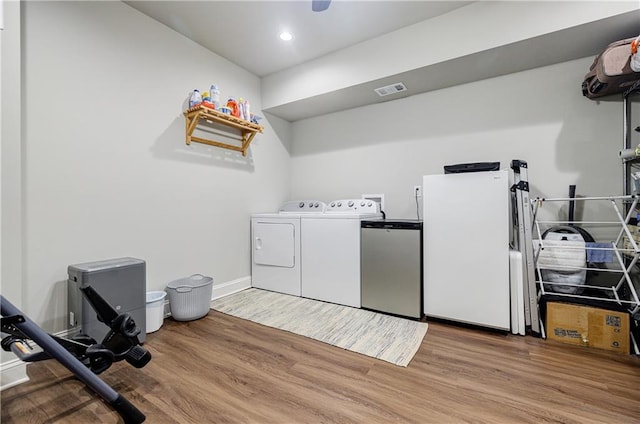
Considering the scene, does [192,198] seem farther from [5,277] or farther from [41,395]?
[41,395]

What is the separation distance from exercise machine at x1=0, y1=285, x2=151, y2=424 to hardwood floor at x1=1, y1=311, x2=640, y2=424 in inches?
6.0

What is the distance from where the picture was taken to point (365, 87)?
287 cm

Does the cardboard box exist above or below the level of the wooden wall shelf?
below

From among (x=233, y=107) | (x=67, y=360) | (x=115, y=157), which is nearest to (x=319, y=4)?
(x=233, y=107)

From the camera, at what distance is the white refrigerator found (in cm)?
215

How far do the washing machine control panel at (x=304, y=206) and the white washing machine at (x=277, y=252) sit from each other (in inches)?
0.8

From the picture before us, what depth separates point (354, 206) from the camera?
129 inches

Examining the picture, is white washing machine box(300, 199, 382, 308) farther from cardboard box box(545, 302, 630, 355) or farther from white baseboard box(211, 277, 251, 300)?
cardboard box box(545, 302, 630, 355)

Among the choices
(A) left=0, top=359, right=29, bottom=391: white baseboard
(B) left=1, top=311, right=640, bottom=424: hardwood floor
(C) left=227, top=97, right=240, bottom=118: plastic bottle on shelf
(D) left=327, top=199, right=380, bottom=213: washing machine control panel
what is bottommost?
(B) left=1, top=311, right=640, bottom=424: hardwood floor

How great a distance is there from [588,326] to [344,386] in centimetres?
182

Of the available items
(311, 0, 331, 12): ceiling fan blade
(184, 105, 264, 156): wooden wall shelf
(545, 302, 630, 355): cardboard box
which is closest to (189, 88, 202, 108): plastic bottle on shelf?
(184, 105, 264, 156): wooden wall shelf

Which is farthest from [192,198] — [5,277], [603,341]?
[603,341]

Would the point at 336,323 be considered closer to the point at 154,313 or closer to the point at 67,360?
the point at 154,313

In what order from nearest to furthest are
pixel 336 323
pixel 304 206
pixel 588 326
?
pixel 588 326 → pixel 336 323 → pixel 304 206
